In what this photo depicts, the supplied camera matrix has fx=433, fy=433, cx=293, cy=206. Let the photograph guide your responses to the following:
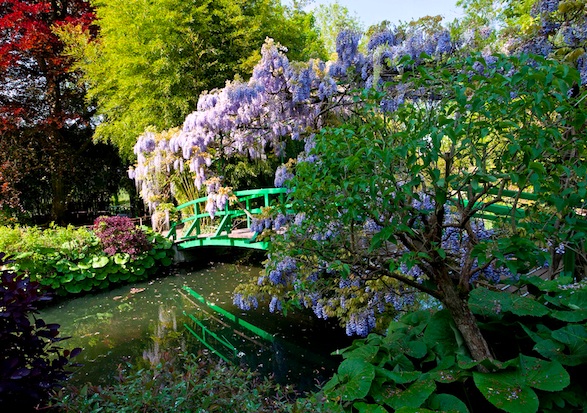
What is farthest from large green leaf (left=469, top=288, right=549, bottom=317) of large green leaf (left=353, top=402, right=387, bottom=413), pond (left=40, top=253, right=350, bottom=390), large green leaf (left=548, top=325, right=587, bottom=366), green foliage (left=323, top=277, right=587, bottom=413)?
pond (left=40, top=253, right=350, bottom=390)

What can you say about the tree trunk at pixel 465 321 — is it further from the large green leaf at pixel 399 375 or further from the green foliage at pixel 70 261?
the green foliage at pixel 70 261

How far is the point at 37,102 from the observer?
10.2 metres

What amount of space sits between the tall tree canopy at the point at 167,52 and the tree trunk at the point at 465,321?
254 inches

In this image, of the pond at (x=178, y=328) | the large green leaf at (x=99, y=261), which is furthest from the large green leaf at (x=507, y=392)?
the large green leaf at (x=99, y=261)

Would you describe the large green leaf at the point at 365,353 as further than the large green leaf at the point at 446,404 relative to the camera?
Yes

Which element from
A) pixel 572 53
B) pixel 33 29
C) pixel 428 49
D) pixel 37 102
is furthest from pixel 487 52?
pixel 37 102

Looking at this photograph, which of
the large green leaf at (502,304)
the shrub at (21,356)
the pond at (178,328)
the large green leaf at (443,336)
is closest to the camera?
the shrub at (21,356)

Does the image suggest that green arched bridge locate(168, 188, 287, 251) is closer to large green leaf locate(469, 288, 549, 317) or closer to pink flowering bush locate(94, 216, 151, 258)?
pink flowering bush locate(94, 216, 151, 258)

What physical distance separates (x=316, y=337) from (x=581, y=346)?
3121 mm

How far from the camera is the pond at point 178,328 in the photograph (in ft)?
13.5

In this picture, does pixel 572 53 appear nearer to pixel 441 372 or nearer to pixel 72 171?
pixel 441 372

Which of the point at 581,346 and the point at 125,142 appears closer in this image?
the point at 581,346

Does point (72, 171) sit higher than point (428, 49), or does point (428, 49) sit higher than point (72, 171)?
point (428, 49)

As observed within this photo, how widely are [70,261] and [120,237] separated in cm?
87
